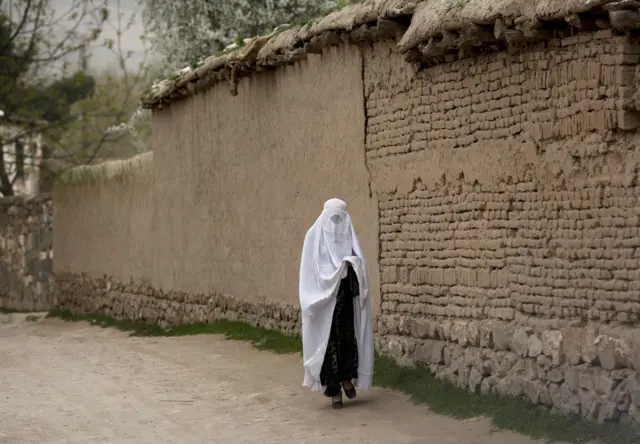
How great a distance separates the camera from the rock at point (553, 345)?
7336 mm

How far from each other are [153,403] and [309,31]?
359 cm

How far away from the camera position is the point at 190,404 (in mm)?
9375

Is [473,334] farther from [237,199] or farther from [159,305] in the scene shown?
[159,305]

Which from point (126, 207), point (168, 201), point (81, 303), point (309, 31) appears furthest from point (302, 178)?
point (81, 303)

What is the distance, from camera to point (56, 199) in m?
21.3

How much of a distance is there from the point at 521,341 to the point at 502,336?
0.27 m

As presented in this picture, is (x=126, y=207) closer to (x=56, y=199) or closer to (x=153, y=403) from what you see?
(x=56, y=199)

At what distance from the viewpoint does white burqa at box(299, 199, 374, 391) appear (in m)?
8.76

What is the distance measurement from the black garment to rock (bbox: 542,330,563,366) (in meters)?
1.74

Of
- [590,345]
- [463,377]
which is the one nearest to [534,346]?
[590,345]

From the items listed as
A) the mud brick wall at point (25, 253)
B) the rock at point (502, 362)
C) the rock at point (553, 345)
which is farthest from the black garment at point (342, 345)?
the mud brick wall at point (25, 253)

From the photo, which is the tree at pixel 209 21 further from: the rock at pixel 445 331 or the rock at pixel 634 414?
the rock at pixel 634 414

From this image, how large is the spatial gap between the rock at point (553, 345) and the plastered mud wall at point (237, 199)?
2701 mm

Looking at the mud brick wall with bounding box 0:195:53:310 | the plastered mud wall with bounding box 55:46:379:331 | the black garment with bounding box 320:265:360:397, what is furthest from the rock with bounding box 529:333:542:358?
the mud brick wall with bounding box 0:195:53:310
